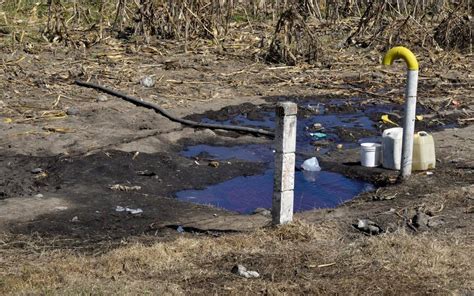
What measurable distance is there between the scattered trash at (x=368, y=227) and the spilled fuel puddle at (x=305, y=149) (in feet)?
4.38

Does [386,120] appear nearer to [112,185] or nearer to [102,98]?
[102,98]

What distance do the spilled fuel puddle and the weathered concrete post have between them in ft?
5.02

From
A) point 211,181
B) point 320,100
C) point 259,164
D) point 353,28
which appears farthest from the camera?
point 353,28

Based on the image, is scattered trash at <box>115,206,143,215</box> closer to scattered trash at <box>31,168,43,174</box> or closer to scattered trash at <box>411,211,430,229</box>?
scattered trash at <box>31,168,43,174</box>

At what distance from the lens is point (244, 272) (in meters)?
6.42

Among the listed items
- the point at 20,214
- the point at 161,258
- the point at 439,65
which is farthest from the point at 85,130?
the point at 439,65

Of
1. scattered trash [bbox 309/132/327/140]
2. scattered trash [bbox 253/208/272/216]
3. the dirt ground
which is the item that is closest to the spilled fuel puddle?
scattered trash [bbox 309/132/327/140]

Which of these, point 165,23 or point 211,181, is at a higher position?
point 165,23

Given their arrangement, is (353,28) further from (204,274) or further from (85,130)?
(204,274)

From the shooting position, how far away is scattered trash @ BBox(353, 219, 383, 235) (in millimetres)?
7641

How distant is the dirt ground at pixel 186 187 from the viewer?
638 cm

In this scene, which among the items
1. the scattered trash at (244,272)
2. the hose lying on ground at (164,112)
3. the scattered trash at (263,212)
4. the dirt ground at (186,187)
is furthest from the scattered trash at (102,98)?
the scattered trash at (244,272)

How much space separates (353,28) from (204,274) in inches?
495

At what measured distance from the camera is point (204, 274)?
6402 millimetres
